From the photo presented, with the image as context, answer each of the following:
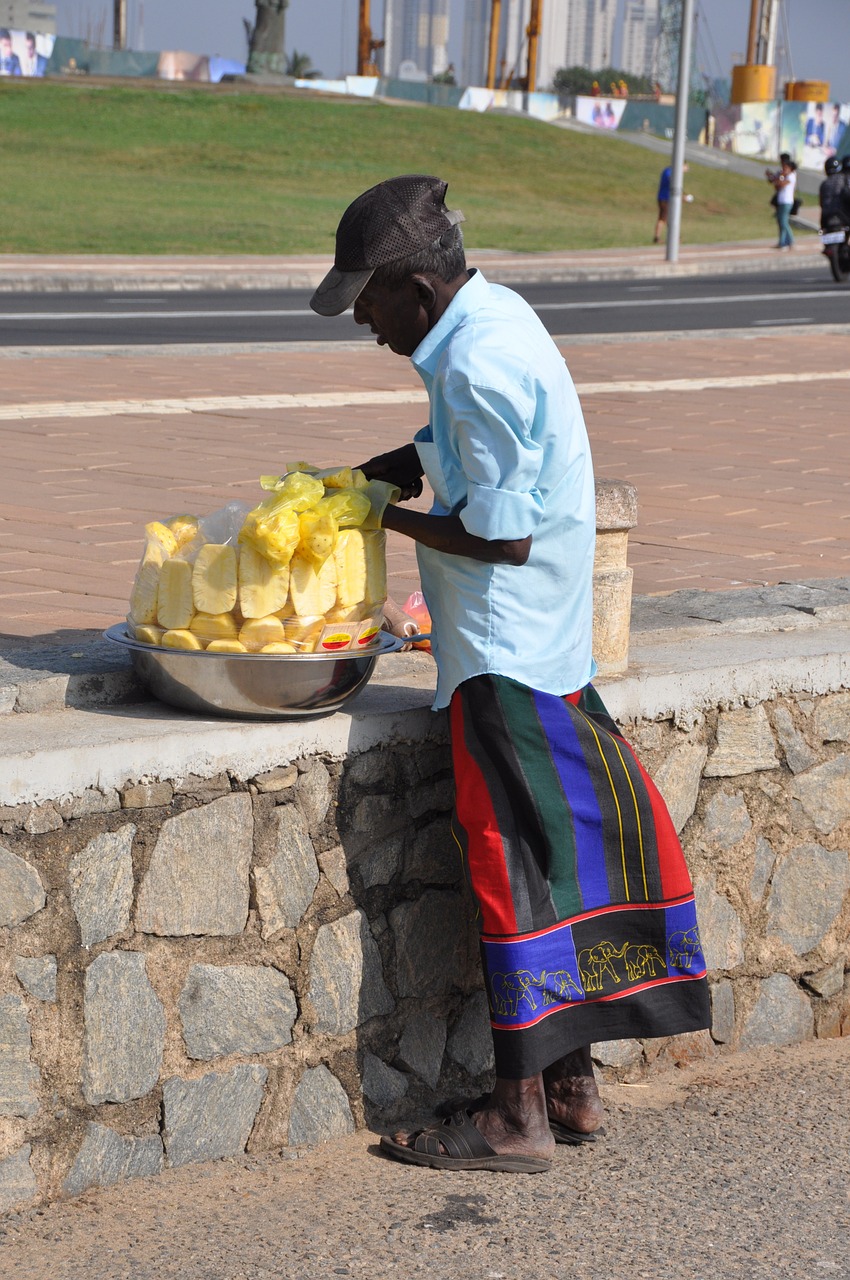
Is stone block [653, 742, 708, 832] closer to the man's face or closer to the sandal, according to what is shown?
the sandal

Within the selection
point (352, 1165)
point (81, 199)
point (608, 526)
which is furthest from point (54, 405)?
point (81, 199)

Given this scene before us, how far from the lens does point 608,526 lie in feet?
12.4

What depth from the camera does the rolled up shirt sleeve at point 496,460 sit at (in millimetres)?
2928

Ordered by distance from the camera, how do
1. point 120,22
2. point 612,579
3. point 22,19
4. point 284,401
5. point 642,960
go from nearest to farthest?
point 642,960 → point 612,579 → point 284,401 → point 22,19 → point 120,22

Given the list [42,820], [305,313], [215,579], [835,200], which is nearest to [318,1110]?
[42,820]

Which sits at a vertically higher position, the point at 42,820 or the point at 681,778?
the point at 42,820

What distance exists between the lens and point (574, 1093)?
11.5 feet

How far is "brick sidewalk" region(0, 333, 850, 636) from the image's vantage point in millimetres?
5047

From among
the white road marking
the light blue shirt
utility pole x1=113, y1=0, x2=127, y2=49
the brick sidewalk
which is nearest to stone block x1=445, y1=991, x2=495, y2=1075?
the light blue shirt

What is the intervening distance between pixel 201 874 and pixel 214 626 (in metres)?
0.47

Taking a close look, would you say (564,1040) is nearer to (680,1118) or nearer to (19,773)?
(680,1118)

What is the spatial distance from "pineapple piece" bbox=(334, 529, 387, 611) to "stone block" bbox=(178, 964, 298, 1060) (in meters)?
0.74

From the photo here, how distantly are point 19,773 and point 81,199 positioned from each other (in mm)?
30668

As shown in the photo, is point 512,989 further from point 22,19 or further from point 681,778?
point 22,19
